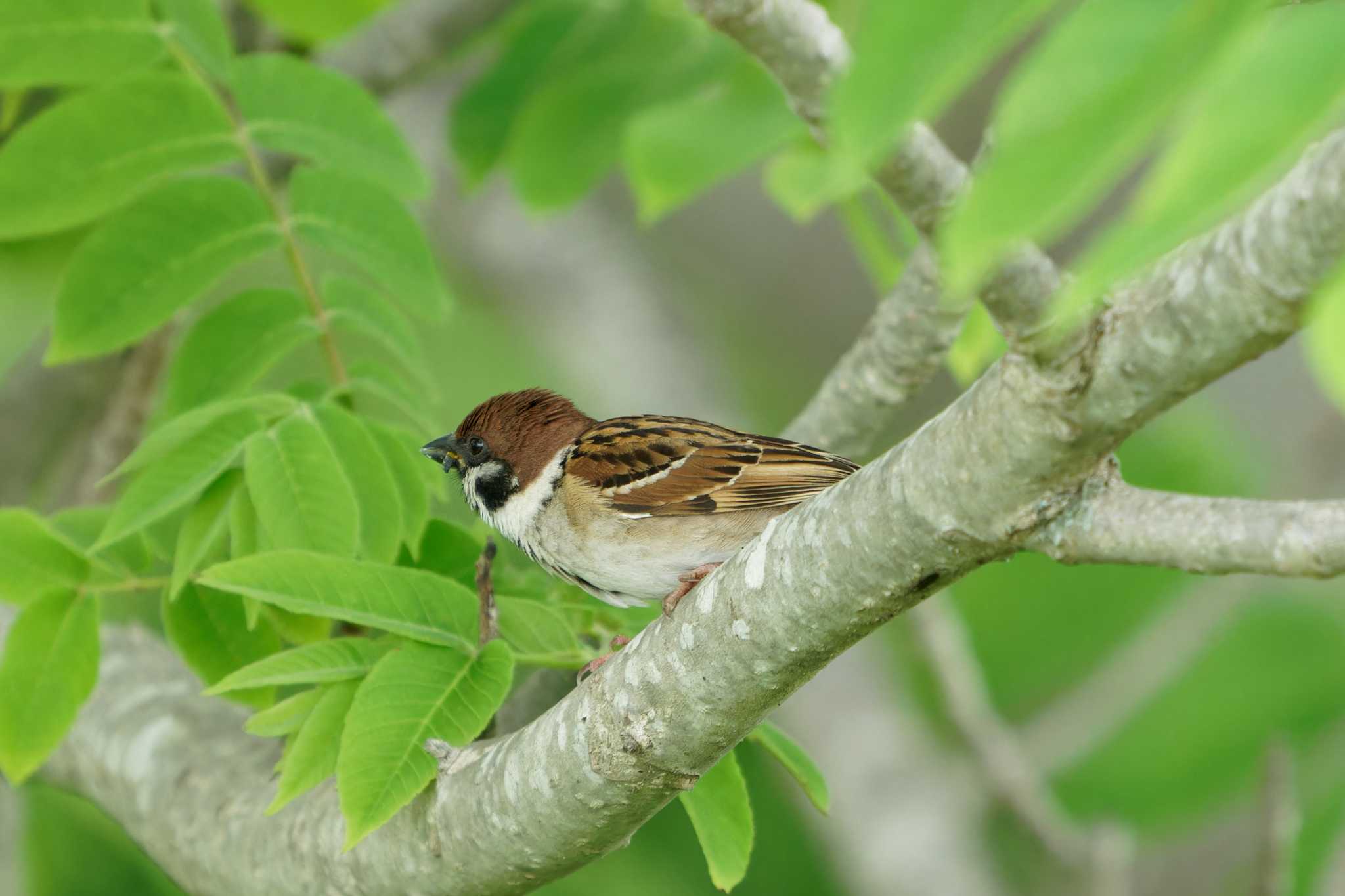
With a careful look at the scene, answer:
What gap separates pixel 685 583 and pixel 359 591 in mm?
615

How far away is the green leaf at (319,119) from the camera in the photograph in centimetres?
248

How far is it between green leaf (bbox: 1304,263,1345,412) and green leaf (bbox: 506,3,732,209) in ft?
8.80

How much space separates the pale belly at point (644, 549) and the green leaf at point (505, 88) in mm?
1299

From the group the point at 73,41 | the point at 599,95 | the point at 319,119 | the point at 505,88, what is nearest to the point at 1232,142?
the point at 319,119

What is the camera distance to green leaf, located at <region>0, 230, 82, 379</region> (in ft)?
8.79

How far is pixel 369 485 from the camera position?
216cm

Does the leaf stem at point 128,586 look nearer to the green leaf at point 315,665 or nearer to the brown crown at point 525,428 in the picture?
the green leaf at point 315,665

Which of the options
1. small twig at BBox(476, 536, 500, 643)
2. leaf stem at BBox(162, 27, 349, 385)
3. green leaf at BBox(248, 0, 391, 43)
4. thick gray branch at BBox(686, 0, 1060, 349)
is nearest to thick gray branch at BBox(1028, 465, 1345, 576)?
thick gray branch at BBox(686, 0, 1060, 349)

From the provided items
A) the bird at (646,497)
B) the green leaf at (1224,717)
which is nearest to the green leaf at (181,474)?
the bird at (646,497)

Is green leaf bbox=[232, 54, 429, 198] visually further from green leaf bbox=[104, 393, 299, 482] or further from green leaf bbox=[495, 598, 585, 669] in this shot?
green leaf bbox=[495, 598, 585, 669]

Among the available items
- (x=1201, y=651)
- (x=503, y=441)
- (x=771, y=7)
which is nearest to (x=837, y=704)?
(x=1201, y=651)

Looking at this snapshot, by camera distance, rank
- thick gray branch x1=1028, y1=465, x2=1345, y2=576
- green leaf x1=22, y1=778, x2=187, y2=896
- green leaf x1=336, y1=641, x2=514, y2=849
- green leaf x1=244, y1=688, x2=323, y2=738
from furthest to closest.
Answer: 1. green leaf x1=22, y1=778, x2=187, y2=896
2. green leaf x1=244, y1=688, x2=323, y2=738
3. green leaf x1=336, y1=641, x2=514, y2=849
4. thick gray branch x1=1028, y1=465, x2=1345, y2=576

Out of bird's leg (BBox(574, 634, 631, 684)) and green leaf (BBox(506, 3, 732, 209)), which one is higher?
green leaf (BBox(506, 3, 732, 209))

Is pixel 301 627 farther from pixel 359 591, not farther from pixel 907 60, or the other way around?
pixel 907 60
